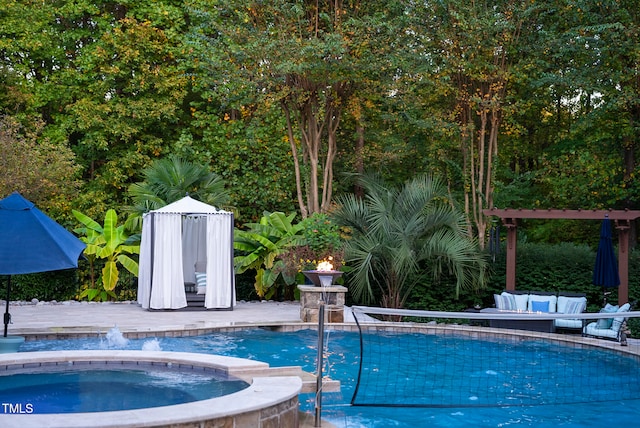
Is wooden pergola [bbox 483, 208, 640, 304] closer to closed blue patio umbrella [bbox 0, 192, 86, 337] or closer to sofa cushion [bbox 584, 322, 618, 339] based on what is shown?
sofa cushion [bbox 584, 322, 618, 339]

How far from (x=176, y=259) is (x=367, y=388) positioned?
731 centimetres

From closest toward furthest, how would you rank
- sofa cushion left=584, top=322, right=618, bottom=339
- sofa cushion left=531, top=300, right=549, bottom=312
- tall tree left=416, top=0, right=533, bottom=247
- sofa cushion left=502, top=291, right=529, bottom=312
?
sofa cushion left=584, top=322, right=618, bottom=339, sofa cushion left=531, top=300, right=549, bottom=312, sofa cushion left=502, top=291, right=529, bottom=312, tall tree left=416, top=0, right=533, bottom=247

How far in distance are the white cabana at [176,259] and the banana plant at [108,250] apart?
1.09 metres

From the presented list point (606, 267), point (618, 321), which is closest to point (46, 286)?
point (606, 267)

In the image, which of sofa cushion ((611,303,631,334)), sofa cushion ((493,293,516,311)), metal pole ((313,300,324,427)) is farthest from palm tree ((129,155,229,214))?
metal pole ((313,300,324,427))

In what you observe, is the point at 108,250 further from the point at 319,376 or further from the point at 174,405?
the point at 174,405

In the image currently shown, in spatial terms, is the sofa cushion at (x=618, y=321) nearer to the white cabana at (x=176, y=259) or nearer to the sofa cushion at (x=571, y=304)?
the sofa cushion at (x=571, y=304)

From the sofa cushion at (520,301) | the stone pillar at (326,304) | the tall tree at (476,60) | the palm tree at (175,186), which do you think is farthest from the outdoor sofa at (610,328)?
the palm tree at (175,186)

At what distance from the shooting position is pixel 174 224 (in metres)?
16.2

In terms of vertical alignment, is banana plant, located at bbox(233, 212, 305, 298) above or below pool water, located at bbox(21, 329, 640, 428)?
above

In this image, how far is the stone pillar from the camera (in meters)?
14.2

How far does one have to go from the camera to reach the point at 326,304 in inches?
559

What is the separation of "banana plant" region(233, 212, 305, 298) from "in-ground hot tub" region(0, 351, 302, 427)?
892 centimetres

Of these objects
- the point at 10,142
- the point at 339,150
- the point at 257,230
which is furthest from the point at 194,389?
the point at 339,150
